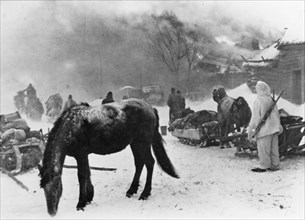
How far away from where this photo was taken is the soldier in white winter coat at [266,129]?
3.09m

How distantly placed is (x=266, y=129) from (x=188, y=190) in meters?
0.80

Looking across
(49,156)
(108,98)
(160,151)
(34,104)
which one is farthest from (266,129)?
(34,104)

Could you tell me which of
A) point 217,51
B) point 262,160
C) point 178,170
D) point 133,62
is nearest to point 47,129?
point 133,62

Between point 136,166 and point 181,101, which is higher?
point 181,101

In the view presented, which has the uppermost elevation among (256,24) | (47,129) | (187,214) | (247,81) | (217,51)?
(256,24)

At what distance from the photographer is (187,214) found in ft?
9.25

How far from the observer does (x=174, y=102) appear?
2.99 metres

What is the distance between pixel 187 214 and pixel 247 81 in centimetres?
113

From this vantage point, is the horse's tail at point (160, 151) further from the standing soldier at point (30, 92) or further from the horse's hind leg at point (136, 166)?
the standing soldier at point (30, 92)

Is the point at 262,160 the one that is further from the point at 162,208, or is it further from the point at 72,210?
the point at 72,210

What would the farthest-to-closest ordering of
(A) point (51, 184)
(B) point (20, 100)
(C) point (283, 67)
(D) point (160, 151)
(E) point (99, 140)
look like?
(B) point (20, 100) → (C) point (283, 67) → (D) point (160, 151) → (E) point (99, 140) → (A) point (51, 184)

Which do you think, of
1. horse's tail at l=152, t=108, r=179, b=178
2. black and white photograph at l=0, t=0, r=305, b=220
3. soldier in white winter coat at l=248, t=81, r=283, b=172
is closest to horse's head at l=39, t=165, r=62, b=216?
black and white photograph at l=0, t=0, r=305, b=220

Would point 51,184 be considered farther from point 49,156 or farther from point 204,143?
point 204,143

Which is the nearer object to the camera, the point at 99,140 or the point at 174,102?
the point at 99,140
